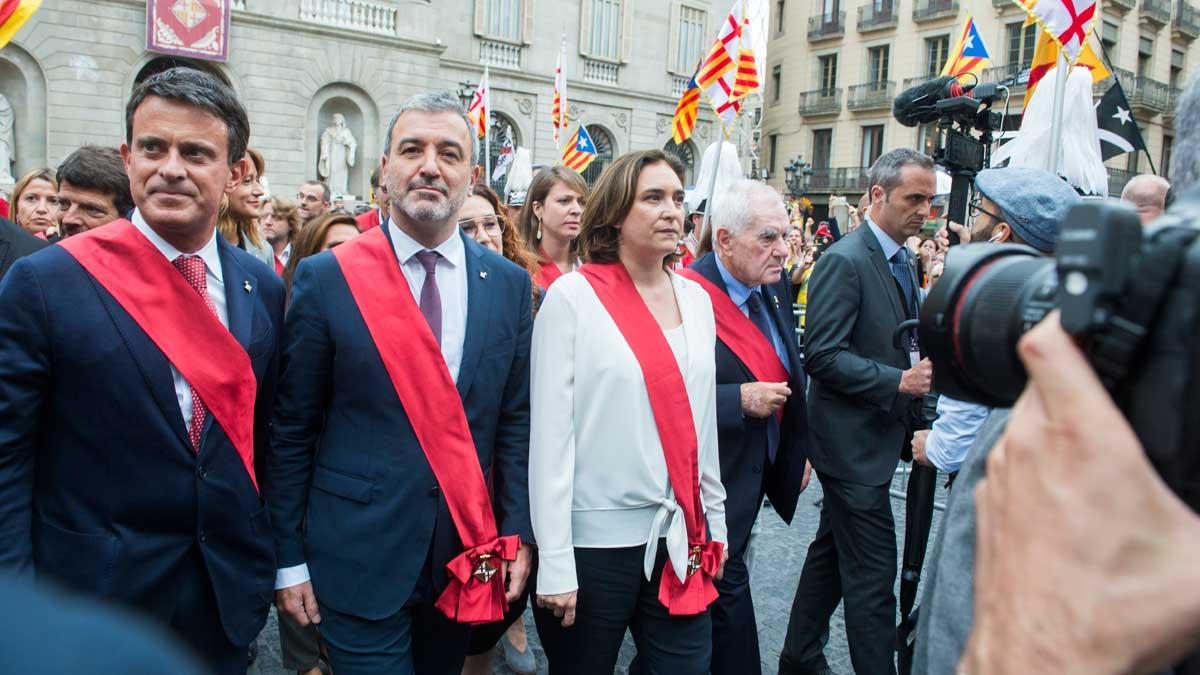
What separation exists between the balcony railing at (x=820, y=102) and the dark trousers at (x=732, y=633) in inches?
1408

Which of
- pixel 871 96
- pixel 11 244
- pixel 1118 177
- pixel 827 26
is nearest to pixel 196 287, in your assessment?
pixel 11 244

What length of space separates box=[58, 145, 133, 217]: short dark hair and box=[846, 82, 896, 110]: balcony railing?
3398 cm

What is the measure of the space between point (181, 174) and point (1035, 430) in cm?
200

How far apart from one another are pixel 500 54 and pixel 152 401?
24.5m

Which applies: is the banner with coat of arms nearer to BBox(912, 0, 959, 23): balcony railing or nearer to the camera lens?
the camera lens

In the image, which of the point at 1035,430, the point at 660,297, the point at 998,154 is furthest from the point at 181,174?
the point at 998,154

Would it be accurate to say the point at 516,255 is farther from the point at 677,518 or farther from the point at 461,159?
the point at 677,518

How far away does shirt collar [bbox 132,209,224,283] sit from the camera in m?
2.04

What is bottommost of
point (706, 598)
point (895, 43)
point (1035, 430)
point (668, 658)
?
point (668, 658)

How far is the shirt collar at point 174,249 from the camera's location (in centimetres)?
204

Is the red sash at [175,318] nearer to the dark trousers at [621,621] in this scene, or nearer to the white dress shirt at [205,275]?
the white dress shirt at [205,275]

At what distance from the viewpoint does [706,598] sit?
244 centimetres

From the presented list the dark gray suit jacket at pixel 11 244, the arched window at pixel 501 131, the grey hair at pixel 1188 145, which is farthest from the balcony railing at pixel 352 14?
the grey hair at pixel 1188 145

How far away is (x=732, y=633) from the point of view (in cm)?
284
